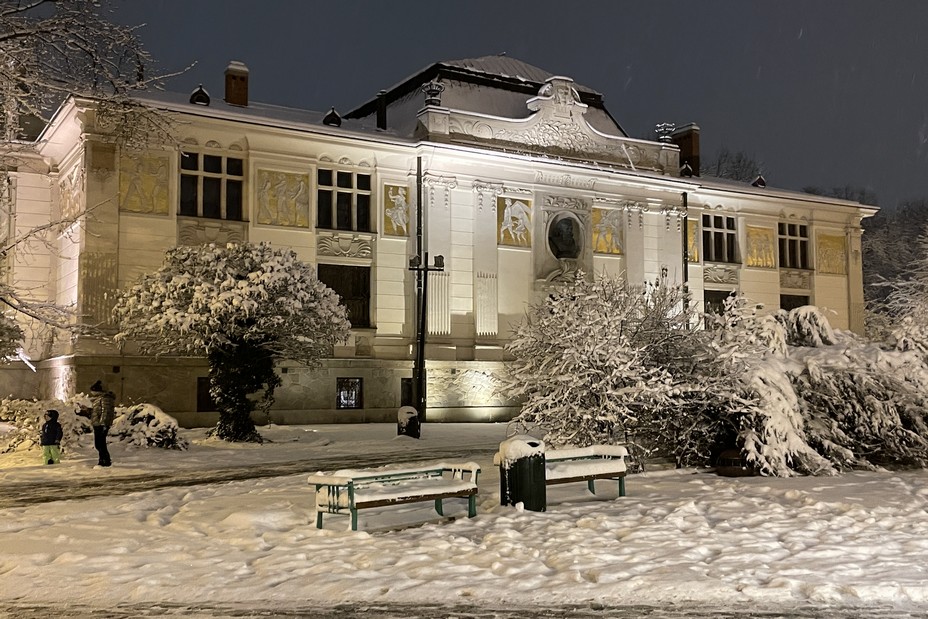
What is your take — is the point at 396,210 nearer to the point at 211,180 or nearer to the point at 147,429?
the point at 211,180

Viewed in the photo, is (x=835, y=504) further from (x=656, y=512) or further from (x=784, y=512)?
(x=656, y=512)

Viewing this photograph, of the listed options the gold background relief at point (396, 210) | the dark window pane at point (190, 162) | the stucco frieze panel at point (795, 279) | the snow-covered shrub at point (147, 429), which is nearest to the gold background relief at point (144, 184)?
the dark window pane at point (190, 162)

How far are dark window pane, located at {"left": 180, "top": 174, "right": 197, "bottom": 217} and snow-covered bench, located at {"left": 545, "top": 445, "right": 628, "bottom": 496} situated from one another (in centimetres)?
1957

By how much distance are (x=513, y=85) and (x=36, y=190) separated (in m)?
19.1

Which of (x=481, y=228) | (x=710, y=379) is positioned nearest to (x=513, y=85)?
(x=481, y=228)

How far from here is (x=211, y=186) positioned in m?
29.7

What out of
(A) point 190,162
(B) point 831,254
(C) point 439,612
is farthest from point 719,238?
(C) point 439,612

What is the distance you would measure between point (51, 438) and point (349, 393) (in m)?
14.3

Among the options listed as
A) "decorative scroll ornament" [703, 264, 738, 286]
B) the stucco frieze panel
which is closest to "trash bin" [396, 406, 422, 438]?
"decorative scroll ornament" [703, 264, 738, 286]

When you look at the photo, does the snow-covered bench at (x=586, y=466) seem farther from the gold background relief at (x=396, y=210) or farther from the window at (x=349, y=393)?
the gold background relief at (x=396, y=210)

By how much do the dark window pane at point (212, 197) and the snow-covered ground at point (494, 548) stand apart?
15830 millimetres

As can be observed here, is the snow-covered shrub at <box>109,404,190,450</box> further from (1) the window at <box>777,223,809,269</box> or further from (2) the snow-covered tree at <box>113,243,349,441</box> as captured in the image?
(1) the window at <box>777,223,809,269</box>

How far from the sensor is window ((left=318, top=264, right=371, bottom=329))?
103 feet

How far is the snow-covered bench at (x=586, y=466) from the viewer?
41.9 ft
